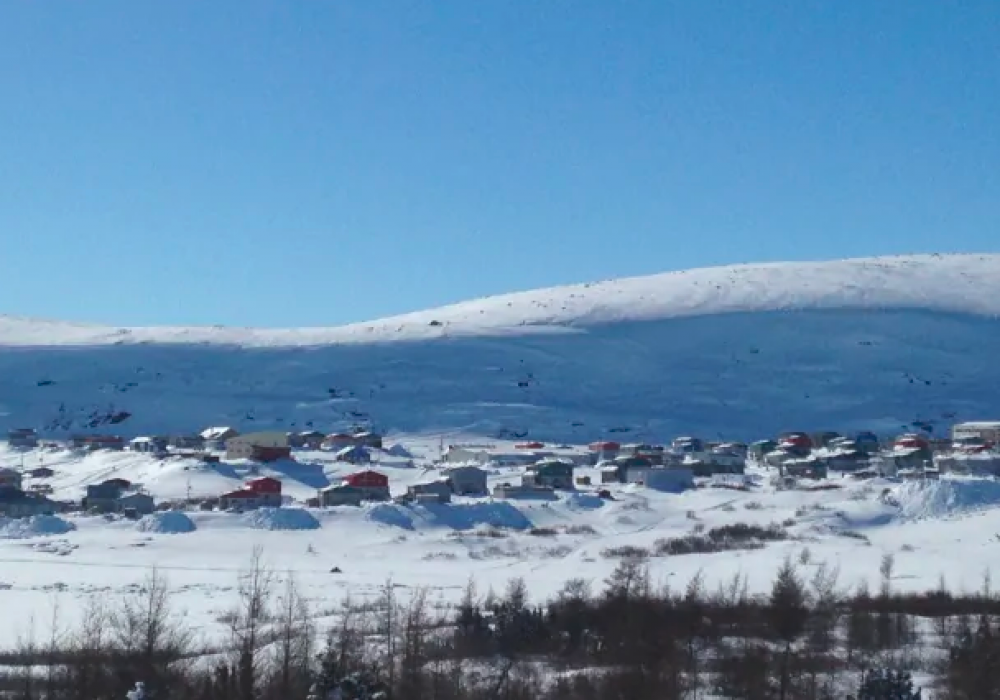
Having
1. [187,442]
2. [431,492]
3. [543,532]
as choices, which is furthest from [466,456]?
[543,532]

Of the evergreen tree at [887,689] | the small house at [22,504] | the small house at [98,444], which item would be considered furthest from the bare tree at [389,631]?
the small house at [98,444]

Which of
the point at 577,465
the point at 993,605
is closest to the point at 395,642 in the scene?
the point at 993,605

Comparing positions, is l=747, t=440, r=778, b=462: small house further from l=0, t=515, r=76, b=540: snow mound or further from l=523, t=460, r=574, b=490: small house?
l=0, t=515, r=76, b=540: snow mound

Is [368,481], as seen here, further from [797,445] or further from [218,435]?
[797,445]

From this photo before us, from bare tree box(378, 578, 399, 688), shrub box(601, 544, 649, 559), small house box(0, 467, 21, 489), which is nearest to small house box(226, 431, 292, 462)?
small house box(0, 467, 21, 489)

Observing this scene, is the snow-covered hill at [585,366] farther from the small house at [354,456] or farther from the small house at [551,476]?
the small house at [551,476]

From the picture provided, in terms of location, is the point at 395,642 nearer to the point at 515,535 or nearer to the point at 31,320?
the point at 515,535
